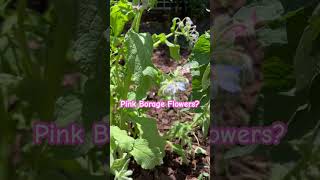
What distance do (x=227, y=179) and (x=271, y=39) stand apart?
13.8 inches

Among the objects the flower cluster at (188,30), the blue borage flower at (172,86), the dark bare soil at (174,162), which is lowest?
the dark bare soil at (174,162)

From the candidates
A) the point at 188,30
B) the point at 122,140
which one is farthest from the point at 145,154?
the point at 188,30

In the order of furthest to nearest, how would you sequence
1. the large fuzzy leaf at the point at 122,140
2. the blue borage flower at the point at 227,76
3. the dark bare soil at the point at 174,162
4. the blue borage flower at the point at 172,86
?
1. the dark bare soil at the point at 174,162
2. the blue borage flower at the point at 172,86
3. the large fuzzy leaf at the point at 122,140
4. the blue borage flower at the point at 227,76

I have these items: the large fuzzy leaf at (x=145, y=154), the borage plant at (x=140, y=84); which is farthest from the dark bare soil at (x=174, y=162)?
the large fuzzy leaf at (x=145, y=154)

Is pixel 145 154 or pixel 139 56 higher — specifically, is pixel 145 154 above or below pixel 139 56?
below

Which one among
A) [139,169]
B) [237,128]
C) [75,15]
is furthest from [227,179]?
[139,169]

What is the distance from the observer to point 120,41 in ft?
6.88

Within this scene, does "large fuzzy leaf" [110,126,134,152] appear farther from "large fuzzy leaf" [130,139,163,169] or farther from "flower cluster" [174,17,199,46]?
"flower cluster" [174,17,199,46]

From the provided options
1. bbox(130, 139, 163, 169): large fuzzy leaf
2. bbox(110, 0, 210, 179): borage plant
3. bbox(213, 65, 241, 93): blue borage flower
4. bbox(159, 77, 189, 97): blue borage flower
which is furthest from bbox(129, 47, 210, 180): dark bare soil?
bbox(213, 65, 241, 93): blue borage flower

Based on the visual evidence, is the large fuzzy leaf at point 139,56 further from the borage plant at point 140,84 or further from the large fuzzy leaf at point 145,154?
the large fuzzy leaf at point 145,154

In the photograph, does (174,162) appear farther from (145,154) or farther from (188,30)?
(188,30)

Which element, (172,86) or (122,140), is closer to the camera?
(122,140)

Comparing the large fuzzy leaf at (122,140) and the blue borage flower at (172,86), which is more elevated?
the blue borage flower at (172,86)

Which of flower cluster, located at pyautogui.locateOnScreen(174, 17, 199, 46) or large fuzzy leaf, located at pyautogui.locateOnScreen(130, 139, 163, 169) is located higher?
flower cluster, located at pyautogui.locateOnScreen(174, 17, 199, 46)
